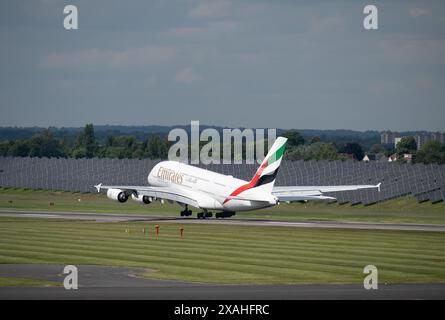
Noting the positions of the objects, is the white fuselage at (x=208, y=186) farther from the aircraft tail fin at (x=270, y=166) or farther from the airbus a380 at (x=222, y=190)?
the aircraft tail fin at (x=270, y=166)

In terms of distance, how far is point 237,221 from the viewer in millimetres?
115250

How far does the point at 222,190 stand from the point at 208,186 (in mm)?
3072

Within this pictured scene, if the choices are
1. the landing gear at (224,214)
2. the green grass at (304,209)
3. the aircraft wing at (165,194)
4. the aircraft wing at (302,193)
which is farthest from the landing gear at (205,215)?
the aircraft wing at (302,193)

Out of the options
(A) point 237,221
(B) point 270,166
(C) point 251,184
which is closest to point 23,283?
(B) point 270,166

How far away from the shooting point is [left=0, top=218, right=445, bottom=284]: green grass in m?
65.6

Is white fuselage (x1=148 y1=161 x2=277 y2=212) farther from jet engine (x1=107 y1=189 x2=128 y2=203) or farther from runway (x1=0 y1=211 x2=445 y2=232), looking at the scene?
jet engine (x1=107 y1=189 x2=128 y2=203)

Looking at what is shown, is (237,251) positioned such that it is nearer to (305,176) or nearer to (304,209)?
(304,209)

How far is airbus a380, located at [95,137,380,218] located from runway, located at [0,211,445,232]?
2.12 meters

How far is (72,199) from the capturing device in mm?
164250

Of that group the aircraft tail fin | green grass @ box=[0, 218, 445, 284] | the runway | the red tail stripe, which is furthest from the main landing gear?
green grass @ box=[0, 218, 445, 284]

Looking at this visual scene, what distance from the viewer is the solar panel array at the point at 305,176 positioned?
146625 mm
